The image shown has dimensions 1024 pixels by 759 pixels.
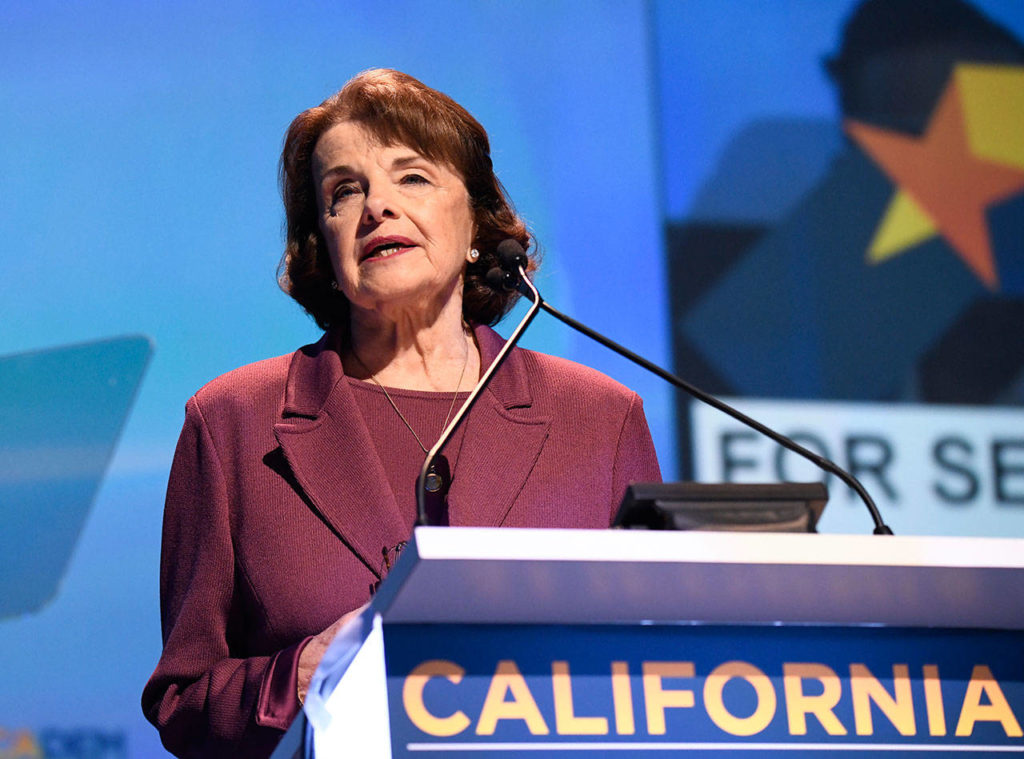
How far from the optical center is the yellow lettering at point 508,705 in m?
1.02

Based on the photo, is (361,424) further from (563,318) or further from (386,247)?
(563,318)

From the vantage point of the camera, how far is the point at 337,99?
204cm

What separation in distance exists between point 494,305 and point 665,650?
1191 mm

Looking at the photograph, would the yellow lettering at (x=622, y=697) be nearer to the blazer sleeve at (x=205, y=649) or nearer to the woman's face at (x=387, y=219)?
the blazer sleeve at (x=205, y=649)

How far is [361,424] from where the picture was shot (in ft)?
6.09

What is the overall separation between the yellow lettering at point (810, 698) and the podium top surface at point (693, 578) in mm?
45

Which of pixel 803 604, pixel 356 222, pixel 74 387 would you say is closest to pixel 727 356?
pixel 356 222

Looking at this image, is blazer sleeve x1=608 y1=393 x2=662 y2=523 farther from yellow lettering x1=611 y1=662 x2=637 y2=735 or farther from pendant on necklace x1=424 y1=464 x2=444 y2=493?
yellow lettering x1=611 y1=662 x2=637 y2=735

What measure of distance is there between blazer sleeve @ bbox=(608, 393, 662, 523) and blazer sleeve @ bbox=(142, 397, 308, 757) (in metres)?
0.60

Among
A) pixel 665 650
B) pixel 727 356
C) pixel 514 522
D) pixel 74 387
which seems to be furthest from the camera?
pixel 727 356

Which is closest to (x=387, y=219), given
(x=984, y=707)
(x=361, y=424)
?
(x=361, y=424)

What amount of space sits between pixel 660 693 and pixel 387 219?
106 cm

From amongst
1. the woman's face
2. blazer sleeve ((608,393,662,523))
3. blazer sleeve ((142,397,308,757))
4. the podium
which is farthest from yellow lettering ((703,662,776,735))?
the woman's face

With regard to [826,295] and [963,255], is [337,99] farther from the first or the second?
[963,255]
